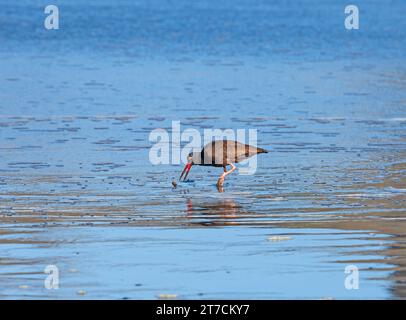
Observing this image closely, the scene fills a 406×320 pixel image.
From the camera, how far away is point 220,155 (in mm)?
14180

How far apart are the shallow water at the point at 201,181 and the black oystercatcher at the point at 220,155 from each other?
28 centimetres

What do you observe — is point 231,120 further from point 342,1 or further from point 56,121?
point 342,1

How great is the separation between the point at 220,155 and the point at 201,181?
53 cm

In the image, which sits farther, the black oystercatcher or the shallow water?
the black oystercatcher

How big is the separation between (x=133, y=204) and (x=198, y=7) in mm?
54687

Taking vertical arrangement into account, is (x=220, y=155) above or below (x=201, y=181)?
above

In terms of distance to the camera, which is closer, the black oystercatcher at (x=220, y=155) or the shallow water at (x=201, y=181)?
the shallow water at (x=201, y=181)

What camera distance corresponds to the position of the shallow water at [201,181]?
9.21 meters

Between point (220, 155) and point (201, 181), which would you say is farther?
point (201, 181)

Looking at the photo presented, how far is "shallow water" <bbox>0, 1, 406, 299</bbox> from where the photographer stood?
9.21 meters

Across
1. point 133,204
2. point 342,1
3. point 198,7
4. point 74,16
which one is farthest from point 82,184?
point 342,1

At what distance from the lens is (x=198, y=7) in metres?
66.4

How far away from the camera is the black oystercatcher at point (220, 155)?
14.2m

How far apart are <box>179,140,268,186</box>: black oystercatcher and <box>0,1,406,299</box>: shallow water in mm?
279
